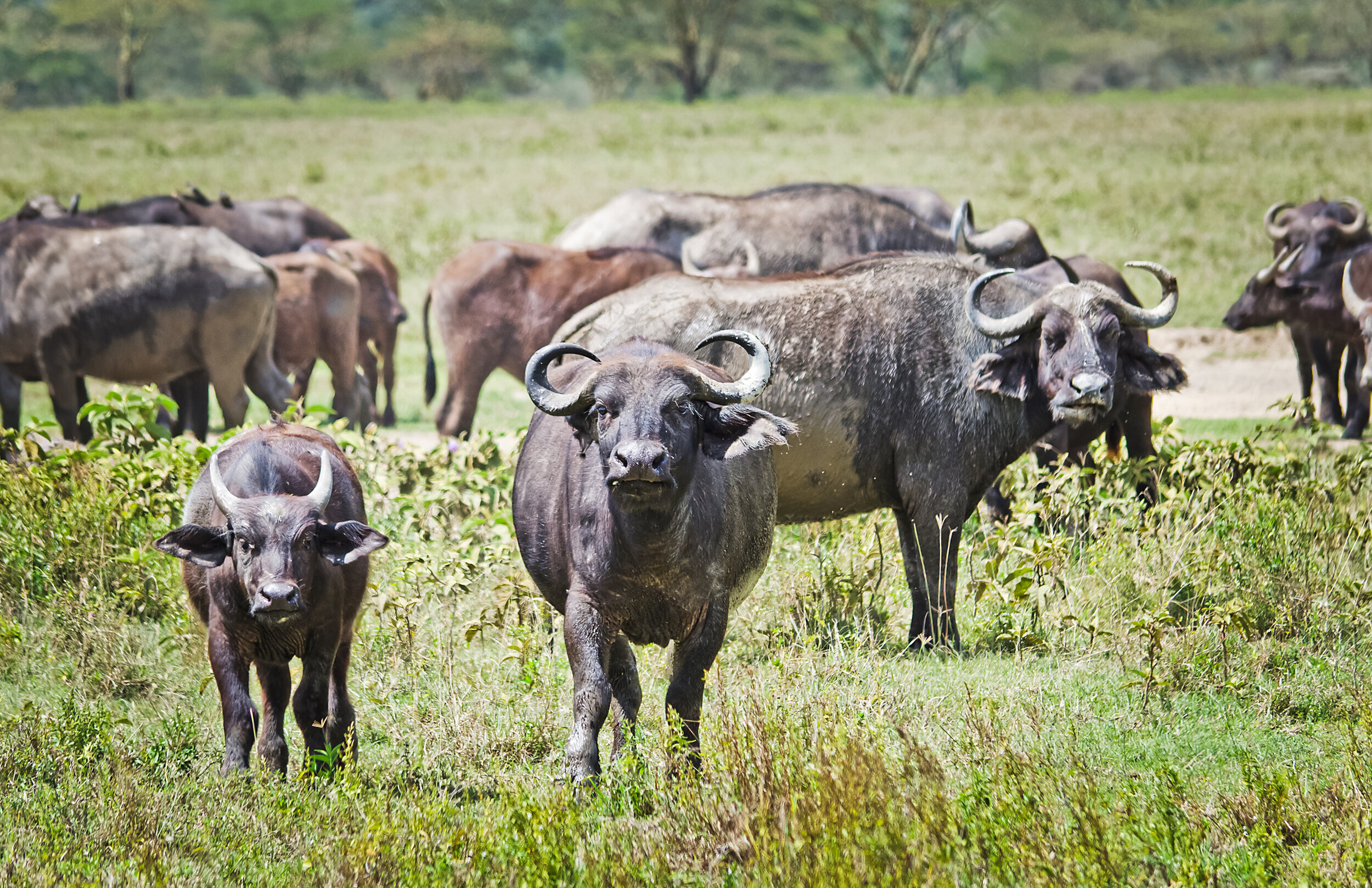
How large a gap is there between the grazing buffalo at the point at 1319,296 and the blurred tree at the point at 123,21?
46088 millimetres

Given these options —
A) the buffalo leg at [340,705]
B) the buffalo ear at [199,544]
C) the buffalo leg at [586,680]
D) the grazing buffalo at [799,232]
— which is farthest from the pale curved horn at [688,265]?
the buffalo leg at [586,680]

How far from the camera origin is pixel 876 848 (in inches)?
144

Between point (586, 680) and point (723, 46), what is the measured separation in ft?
201

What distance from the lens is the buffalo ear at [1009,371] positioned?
624 centimetres

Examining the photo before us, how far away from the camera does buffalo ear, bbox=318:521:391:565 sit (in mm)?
4781

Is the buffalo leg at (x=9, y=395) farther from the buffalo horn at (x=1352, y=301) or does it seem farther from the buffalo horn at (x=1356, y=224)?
the buffalo horn at (x=1356, y=224)

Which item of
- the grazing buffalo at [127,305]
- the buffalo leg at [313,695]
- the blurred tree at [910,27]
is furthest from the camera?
the blurred tree at [910,27]

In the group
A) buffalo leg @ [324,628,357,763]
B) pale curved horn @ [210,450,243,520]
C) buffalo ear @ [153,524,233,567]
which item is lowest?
buffalo leg @ [324,628,357,763]

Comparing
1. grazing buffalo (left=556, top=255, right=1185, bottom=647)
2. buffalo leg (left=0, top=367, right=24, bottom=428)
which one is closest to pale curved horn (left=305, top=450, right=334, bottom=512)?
grazing buffalo (left=556, top=255, right=1185, bottom=647)

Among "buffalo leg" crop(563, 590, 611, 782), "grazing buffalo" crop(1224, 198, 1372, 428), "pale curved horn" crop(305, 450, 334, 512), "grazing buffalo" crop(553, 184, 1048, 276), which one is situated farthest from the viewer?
"grazing buffalo" crop(1224, 198, 1372, 428)

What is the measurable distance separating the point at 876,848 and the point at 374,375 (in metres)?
11.0

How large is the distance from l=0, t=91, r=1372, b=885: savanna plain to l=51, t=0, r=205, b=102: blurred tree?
47.2 meters

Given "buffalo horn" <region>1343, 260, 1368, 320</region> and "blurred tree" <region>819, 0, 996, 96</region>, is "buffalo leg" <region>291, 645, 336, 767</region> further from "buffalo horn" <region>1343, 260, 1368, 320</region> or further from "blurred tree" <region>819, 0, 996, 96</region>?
"blurred tree" <region>819, 0, 996, 96</region>

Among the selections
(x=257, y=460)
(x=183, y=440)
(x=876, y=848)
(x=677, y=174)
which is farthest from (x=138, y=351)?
(x=677, y=174)
